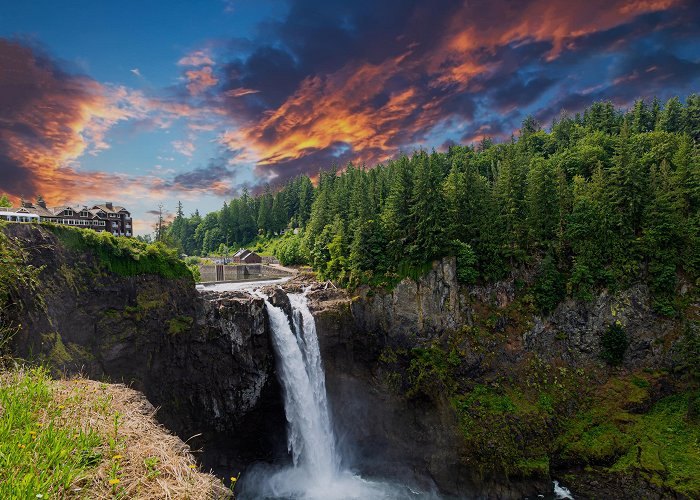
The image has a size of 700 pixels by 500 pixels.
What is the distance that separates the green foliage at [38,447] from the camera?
151 inches

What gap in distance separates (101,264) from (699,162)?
54.2 meters

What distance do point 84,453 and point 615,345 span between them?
3881 cm

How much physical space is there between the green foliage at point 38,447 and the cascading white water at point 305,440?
955 inches

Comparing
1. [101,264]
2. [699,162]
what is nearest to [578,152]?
[699,162]

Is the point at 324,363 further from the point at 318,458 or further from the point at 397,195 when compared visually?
the point at 397,195

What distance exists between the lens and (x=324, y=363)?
3172 cm

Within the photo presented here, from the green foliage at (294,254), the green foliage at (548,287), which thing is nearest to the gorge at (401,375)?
the green foliage at (548,287)

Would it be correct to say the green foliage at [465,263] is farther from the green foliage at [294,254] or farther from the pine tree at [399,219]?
the green foliage at [294,254]

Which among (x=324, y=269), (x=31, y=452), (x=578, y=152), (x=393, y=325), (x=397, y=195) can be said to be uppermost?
(x=578, y=152)

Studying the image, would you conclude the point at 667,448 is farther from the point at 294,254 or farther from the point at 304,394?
the point at 294,254

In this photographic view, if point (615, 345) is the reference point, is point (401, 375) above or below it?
below

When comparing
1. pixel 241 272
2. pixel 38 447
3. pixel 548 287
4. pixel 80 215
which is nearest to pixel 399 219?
pixel 548 287

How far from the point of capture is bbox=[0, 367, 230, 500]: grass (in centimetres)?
405

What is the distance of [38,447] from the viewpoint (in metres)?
4.58
